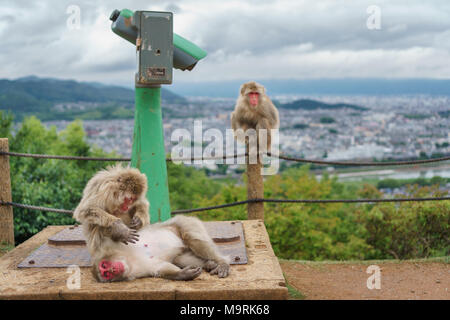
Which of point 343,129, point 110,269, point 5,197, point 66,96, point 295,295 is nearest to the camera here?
point 110,269

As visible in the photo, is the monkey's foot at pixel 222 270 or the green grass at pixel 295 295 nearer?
the monkey's foot at pixel 222 270

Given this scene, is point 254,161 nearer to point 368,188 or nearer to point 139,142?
point 139,142

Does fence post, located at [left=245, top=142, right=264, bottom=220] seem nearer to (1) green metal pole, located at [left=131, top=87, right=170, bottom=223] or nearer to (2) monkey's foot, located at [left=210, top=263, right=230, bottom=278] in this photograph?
(1) green metal pole, located at [left=131, top=87, right=170, bottom=223]

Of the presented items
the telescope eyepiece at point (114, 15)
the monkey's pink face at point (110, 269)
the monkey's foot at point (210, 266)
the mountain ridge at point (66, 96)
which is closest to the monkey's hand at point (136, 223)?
the monkey's pink face at point (110, 269)

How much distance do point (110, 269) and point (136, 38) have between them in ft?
5.20

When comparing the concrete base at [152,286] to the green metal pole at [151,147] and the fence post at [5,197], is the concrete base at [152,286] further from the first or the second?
the fence post at [5,197]

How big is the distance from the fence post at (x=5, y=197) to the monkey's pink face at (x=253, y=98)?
277cm

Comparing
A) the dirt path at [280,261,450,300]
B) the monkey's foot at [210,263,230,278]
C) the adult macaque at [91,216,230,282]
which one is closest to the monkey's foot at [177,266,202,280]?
the adult macaque at [91,216,230,282]

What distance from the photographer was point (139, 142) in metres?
3.63

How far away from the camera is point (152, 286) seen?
115 inches

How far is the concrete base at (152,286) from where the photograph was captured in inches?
112

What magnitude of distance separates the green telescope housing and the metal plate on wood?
1.37m

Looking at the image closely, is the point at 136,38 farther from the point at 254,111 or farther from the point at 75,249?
the point at 254,111

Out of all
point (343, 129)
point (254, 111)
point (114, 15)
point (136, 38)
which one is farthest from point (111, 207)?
point (343, 129)
